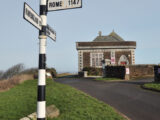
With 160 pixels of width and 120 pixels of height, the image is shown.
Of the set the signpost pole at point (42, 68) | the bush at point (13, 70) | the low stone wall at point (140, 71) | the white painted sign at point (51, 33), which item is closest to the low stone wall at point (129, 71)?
the low stone wall at point (140, 71)

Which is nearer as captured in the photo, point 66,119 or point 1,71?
point 66,119

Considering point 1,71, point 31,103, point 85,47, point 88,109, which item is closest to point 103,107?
point 88,109

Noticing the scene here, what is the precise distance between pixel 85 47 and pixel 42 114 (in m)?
27.4

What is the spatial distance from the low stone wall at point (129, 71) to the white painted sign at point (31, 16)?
55.4ft

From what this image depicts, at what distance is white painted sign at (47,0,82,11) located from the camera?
11.6 ft

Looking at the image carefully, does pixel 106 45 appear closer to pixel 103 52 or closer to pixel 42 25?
pixel 103 52

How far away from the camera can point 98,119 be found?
17.4 ft

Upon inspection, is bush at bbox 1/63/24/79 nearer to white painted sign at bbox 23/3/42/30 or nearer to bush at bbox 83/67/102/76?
bush at bbox 83/67/102/76

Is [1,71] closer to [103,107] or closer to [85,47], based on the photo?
[85,47]

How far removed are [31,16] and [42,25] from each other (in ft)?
1.26

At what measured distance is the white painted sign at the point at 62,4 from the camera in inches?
140

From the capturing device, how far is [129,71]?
2064 cm

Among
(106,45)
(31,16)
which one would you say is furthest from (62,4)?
(106,45)

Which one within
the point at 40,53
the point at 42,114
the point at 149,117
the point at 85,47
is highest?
the point at 85,47
